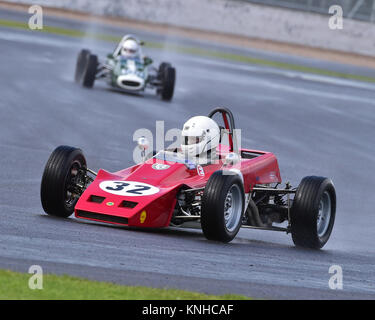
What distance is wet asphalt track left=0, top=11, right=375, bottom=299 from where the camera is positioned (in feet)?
25.6

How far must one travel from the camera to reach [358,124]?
25.6 metres

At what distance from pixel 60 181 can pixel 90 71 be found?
15652 mm

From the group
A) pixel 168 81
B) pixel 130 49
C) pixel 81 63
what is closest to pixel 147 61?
pixel 130 49

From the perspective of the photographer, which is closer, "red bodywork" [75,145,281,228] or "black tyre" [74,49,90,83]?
"red bodywork" [75,145,281,228]

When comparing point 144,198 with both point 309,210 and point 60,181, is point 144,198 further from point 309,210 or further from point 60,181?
point 309,210

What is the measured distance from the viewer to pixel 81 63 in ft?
85.1

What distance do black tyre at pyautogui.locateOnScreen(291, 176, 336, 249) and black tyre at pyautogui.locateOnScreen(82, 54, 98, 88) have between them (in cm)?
1509

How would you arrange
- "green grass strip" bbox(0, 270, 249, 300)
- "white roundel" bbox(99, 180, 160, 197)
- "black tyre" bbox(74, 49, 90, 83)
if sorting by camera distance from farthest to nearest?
1. "black tyre" bbox(74, 49, 90, 83)
2. "white roundel" bbox(99, 180, 160, 197)
3. "green grass strip" bbox(0, 270, 249, 300)

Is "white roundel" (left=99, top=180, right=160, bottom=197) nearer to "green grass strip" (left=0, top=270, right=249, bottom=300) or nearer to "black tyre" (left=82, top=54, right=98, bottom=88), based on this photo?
"green grass strip" (left=0, top=270, right=249, bottom=300)

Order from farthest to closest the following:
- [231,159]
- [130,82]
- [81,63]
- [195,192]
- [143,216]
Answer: [81,63] → [130,82] → [231,159] → [195,192] → [143,216]

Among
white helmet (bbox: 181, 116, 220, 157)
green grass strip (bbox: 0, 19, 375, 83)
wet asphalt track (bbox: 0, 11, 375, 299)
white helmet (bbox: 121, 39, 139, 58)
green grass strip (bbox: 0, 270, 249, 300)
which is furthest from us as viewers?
green grass strip (bbox: 0, 19, 375, 83)

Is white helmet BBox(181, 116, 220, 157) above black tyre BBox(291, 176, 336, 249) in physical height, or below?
above

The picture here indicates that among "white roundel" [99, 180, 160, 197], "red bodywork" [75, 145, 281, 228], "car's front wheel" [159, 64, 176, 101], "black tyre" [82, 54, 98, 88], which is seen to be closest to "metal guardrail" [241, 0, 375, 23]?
"black tyre" [82, 54, 98, 88]

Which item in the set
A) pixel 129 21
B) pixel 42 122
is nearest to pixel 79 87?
pixel 42 122
